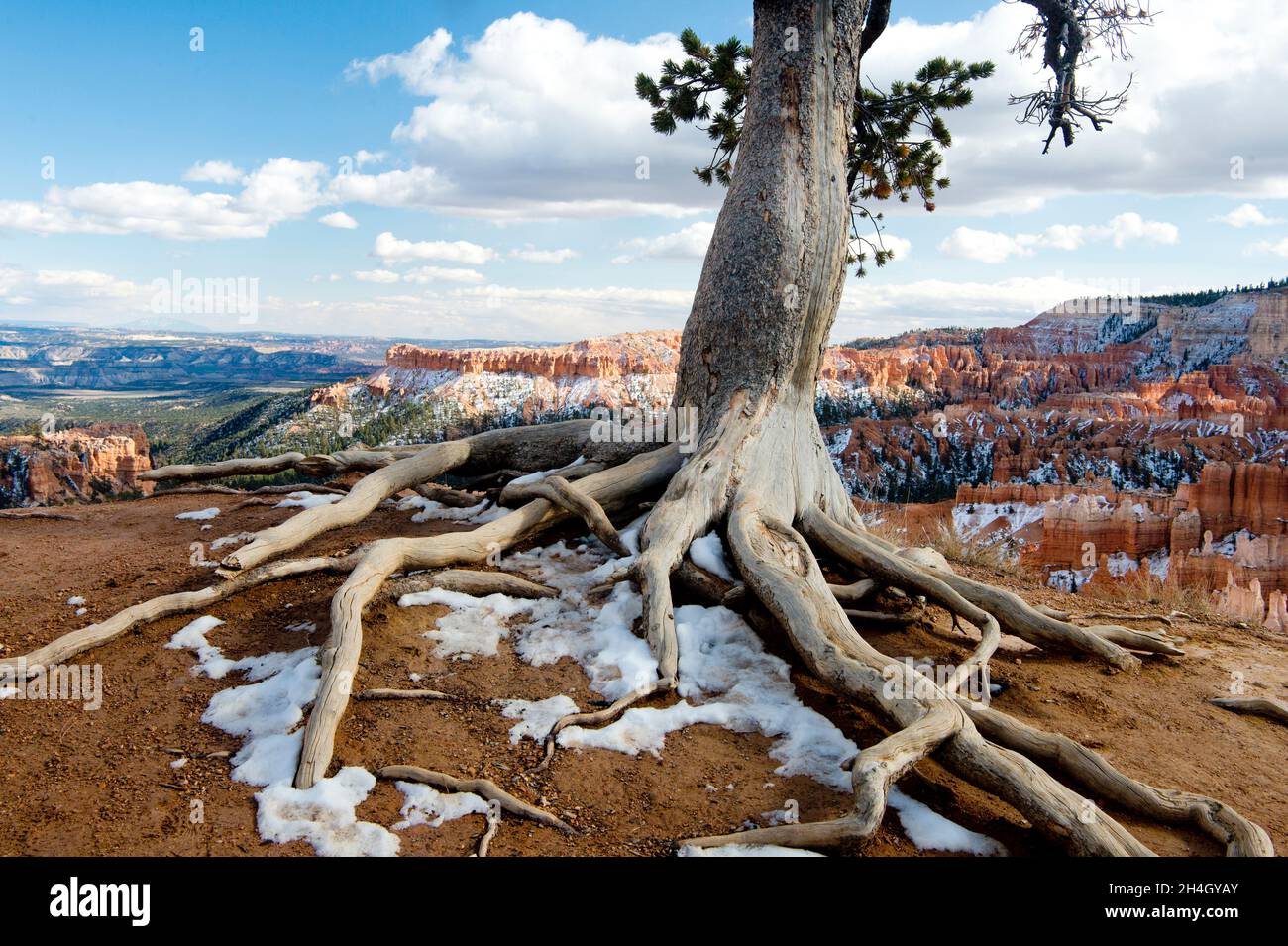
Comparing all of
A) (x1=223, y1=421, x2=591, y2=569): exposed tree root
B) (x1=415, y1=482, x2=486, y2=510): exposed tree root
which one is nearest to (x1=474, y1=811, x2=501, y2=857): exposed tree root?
(x1=223, y1=421, x2=591, y2=569): exposed tree root

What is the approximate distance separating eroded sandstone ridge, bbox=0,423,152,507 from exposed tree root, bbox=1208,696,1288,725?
187 feet

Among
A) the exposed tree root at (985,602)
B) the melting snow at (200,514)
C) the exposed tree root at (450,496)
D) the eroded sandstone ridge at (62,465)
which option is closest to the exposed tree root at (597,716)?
the exposed tree root at (985,602)

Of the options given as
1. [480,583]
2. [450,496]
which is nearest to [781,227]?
[480,583]

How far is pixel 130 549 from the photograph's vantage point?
805 centimetres

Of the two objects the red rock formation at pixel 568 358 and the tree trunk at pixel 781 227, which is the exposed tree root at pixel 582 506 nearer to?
the tree trunk at pixel 781 227

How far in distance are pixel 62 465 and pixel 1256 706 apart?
234 ft

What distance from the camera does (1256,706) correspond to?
20.1 feet

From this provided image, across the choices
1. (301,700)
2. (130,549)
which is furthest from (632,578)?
(130,549)

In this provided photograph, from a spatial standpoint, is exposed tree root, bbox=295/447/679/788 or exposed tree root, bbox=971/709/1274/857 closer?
exposed tree root, bbox=971/709/1274/857

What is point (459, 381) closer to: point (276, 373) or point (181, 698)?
point (276, 373)

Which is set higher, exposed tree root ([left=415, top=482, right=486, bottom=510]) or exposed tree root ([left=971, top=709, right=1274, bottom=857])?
exposed tree root ([left=415, top=482, right=486, bottom=510])

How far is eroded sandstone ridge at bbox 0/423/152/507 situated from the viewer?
181ft

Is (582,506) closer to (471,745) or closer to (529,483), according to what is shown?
(529,483)

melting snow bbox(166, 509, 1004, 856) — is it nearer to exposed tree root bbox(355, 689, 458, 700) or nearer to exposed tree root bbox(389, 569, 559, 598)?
exposed tree root bbox(389, 569, 559, 598)
